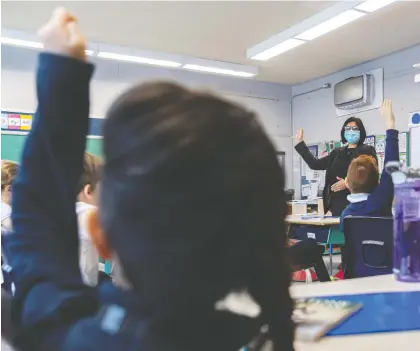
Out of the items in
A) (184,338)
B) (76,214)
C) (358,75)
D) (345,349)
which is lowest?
(345,349)

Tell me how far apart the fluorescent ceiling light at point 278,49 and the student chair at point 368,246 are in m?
3.05

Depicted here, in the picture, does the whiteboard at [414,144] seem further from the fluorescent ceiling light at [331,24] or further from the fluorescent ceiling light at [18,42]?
the fluorescent ceiling light at [18,42]

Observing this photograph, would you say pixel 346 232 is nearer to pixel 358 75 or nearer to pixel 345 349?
pixel 345 349

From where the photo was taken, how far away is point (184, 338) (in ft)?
1.29

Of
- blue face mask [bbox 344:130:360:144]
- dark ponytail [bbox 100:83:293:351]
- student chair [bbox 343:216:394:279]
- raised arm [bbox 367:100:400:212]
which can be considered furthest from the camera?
blue face mask [bbox 344:130:360:144]

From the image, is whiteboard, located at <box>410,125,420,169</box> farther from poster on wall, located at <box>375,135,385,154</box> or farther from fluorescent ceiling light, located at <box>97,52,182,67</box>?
fluorescent ceiling light, located at <box>97,52,182,67</box>

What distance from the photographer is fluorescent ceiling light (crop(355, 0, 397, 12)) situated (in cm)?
Answer: 379

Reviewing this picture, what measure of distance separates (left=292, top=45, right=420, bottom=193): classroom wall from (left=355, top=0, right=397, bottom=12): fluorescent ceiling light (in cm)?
159

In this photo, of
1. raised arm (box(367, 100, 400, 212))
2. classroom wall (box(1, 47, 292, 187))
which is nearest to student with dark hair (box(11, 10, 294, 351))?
Answer: raised arm (box(367, 100, 400, 212))

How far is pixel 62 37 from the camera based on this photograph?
17.6 inches

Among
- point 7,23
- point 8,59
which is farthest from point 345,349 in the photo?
point 8,59

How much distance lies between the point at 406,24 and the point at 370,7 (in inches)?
34.0

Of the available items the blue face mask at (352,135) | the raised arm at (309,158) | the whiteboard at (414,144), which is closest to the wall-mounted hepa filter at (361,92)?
the whiteboard at (414,144)

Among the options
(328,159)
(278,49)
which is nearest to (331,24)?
(278,49)
